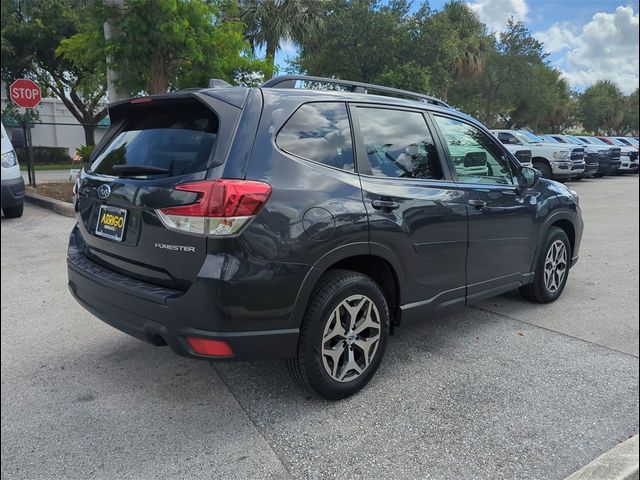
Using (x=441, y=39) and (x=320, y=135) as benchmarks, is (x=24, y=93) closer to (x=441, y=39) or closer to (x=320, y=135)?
(x=320, y=135)

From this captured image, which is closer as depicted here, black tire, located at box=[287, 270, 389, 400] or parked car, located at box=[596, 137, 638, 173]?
black tire, located at box=[287, 270, 389, 400]

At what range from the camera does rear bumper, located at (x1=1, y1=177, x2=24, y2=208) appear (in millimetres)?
→ 7969

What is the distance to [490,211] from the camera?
396 centimetres

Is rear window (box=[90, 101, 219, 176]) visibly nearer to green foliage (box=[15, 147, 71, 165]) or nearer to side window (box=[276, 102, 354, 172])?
side window (box=[276, 102, 354, 172])

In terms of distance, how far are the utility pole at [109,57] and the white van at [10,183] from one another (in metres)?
1.75

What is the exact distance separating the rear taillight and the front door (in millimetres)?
1812

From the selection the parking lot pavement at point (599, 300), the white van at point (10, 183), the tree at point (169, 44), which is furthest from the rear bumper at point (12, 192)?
the parking lot pavement at point (599, 300)

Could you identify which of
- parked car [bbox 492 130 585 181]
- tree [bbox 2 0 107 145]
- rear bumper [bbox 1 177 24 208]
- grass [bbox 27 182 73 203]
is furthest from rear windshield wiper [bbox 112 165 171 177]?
parked car [bbox 492 130 585 181]

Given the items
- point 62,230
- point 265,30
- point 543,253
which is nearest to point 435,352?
point 543,253

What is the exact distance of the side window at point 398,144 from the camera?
3.30 meters

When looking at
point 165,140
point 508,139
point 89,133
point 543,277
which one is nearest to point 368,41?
point 508,139

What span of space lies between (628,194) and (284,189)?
1598cm

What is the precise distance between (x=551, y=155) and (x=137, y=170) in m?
16.4

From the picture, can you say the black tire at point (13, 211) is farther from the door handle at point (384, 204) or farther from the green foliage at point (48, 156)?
the door handle at point (384, 204)
